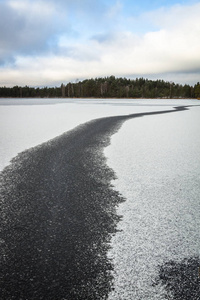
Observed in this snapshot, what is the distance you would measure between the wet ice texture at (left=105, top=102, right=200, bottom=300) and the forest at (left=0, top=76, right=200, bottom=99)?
314 feet

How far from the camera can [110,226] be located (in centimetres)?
353

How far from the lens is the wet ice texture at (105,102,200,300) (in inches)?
98.7

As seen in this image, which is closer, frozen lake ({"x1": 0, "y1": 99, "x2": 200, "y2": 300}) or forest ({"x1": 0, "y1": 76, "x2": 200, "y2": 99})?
frozen lake ({"x1": 0, "y1": 99, "x2": 200, "y2": 300})

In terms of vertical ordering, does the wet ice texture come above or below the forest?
below

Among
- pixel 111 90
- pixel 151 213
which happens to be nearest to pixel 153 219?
pixel 151 213

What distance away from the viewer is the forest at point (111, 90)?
117 metres

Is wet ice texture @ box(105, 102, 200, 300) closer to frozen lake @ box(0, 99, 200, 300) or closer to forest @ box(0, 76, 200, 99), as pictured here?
frozen lake @ box(0, 99, 200, 300)

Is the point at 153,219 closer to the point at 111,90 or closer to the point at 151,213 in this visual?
the point at 151,213

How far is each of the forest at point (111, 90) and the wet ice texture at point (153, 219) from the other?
95714 millimetres

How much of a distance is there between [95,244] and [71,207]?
3.79 feet

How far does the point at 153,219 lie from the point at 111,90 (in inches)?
4709

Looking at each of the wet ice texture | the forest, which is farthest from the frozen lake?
the forest

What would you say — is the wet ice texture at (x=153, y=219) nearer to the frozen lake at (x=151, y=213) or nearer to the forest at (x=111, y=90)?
the frozen lake at (x=151, y=213)

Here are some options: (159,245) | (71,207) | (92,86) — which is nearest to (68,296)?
(159,245)
